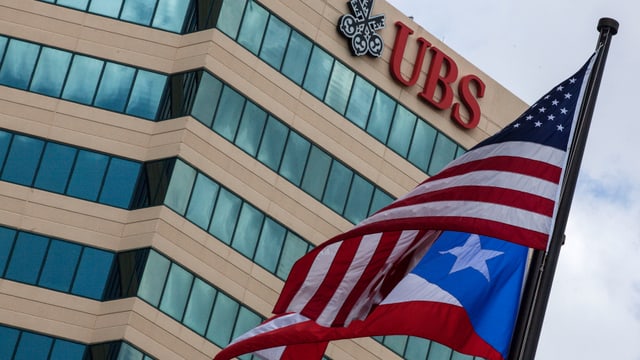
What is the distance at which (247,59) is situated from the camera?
61.0 metres

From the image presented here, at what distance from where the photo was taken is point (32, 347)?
184 feet

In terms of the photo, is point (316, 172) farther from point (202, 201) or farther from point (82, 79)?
point (82, 79)

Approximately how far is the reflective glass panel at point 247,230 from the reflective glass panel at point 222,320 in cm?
201

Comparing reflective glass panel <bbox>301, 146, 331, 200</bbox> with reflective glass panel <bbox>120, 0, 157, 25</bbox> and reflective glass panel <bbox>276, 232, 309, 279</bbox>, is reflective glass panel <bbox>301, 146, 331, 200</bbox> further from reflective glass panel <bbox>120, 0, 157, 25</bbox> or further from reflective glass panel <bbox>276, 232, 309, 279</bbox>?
reflective glass panel <bbox>120, 0, 157, 25</bbox>

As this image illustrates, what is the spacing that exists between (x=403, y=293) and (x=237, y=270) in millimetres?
35738

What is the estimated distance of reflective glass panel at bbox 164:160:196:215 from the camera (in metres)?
58.0

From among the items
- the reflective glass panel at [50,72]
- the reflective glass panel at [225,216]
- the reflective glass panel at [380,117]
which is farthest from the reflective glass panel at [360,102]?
the reflective glass panel at [50,72]

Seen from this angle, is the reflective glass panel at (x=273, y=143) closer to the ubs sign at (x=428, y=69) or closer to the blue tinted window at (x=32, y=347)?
the ubs sign at (x=428, y=69)

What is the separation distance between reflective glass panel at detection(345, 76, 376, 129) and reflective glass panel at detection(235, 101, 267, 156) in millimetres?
4346

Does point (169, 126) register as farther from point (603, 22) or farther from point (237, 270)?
point (603, 22)

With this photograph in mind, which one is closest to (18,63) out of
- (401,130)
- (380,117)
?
(380,117)

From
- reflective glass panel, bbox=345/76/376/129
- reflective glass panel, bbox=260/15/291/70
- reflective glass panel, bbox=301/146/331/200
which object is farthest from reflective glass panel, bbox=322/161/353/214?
reflective glass panel, bbox=260/15/291/70

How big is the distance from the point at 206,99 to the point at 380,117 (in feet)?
27.4

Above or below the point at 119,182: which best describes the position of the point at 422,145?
above
